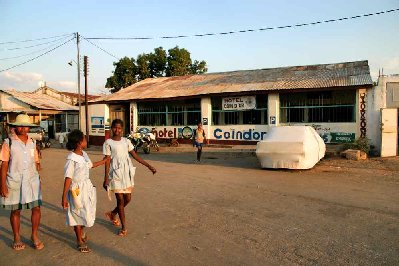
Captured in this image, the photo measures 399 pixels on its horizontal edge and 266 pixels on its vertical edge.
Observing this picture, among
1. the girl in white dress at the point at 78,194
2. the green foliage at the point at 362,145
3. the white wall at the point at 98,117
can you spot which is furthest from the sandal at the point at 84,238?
the white wall at the point at 98,117

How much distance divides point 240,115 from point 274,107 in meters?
2.27

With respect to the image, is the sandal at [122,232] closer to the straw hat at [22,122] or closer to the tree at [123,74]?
the straw hat at [22,122]

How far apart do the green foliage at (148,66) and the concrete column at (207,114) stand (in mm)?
18056

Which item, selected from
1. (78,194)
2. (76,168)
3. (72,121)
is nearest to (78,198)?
(78,194)

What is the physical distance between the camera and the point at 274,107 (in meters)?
18.3

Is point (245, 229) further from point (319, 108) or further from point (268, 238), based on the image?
point (319, 108)

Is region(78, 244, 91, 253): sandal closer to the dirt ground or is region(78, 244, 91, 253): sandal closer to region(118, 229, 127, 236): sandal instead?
the dirt ground

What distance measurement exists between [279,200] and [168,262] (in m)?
Result: 3.65

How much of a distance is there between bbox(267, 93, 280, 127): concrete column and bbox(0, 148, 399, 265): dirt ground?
8.82m

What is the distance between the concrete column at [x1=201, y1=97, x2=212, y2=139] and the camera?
20503mm

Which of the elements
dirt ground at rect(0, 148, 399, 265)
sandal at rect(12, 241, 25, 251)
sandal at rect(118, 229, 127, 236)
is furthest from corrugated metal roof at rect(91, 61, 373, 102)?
sandal at rect(12, 241, 25, 251)

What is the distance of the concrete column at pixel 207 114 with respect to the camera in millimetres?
20503

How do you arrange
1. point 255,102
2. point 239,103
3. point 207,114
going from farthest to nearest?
point 207,114, point 239,103, point 255,102

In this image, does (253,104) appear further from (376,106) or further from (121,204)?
(121,204)
